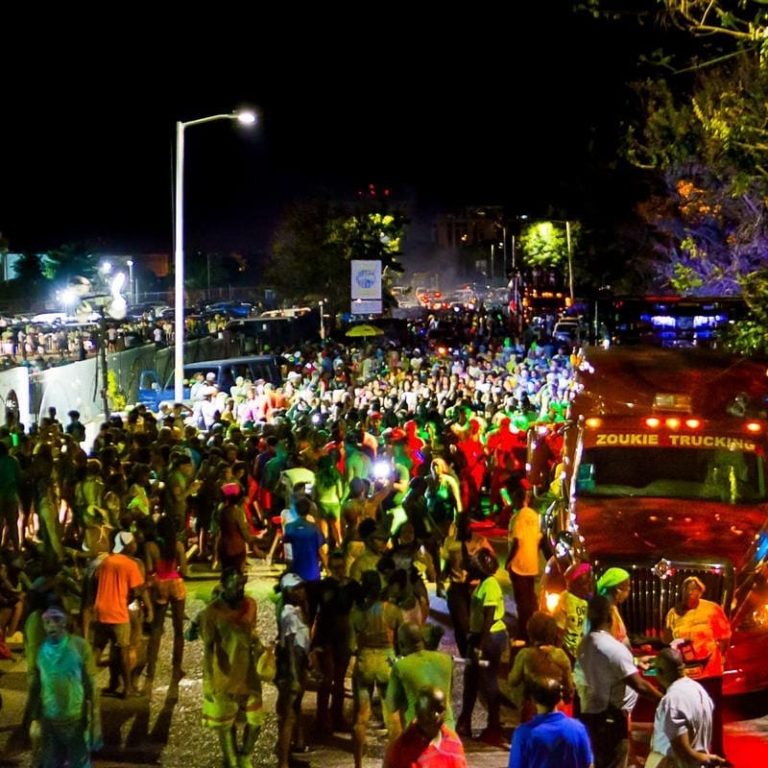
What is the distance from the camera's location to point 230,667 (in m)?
7.88

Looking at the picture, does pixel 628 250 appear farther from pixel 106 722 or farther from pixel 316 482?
pixel 106 722

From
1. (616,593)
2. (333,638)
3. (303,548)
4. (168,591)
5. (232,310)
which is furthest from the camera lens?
(232,310)

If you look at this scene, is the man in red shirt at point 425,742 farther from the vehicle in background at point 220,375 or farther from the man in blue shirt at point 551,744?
the vehicle in background at point 220,375

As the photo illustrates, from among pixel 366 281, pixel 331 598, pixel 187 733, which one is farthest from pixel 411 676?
pixel 366 281

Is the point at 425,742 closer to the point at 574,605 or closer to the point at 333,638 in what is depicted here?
the point at 333,638

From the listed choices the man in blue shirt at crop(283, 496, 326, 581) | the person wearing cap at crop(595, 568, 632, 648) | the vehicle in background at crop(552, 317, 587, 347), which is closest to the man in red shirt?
the person wearing cap at crop(595, 568, 632, 648)

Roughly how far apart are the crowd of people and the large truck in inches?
20.6

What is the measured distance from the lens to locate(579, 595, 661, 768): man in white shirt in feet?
24.8

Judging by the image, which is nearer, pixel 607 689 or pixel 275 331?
pixel 607 689

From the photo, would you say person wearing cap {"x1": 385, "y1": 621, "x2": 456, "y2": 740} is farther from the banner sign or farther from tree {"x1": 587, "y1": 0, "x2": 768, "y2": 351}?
the banner sign

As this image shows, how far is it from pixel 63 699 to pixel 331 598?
94.6 inches

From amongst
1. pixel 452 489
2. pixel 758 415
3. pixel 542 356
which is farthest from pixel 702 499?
Answer: pixel 542 356

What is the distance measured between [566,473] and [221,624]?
479 cm

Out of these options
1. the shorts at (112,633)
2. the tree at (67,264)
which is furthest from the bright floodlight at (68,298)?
the shorts at (112,633)
